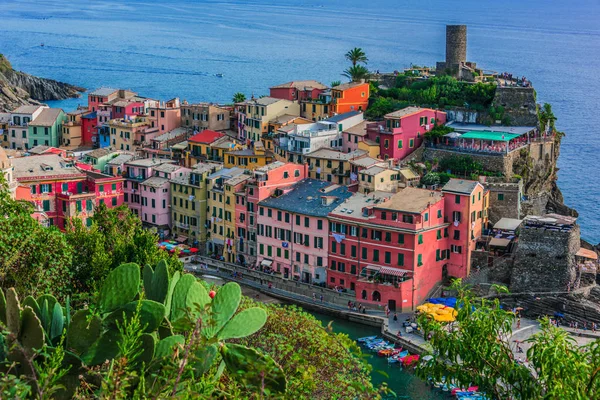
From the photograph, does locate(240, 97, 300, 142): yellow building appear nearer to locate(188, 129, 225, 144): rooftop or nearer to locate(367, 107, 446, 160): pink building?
locate(188, 129, 225, 144): rooftop

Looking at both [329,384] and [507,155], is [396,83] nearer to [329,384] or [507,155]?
[507,155]

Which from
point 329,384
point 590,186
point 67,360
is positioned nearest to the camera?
point 67,360

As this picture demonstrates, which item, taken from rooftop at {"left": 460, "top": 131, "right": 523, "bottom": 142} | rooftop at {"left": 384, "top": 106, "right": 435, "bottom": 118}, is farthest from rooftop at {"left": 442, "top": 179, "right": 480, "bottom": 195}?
rooftop at {"left": 384, "top": 106, "right": 435, "bottom": 118}

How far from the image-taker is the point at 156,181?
2702 inches

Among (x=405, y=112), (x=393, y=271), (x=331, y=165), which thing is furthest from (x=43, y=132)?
(x=393, y=271)

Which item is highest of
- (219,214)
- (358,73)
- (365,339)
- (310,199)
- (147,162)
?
(358,73)

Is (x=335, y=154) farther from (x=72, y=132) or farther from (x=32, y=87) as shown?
(x=32, y=87)

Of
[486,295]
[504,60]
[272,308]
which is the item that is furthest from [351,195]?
[504,60]

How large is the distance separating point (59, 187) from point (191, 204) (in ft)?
27.8

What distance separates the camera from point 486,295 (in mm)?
56281

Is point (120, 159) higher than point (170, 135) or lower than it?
lower

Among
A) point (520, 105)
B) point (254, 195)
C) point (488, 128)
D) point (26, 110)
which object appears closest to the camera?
point (254, 195)

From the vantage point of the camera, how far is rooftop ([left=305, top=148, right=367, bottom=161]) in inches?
2613

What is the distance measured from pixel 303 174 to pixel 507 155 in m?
12.8
